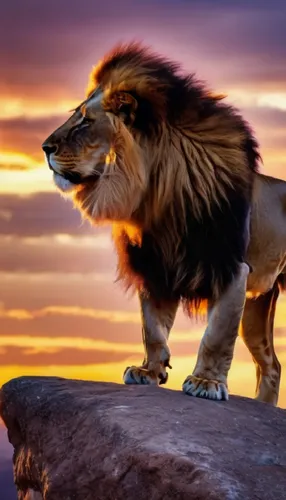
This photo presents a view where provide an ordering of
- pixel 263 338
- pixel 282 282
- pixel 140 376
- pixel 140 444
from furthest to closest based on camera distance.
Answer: pixel 263 338 → pixel 282 282 → pixel 140 376 → pixel 140 444

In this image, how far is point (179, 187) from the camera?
21.0ft

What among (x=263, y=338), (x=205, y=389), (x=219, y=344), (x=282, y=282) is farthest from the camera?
(x=263, y=338)

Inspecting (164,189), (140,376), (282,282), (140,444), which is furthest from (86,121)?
(282,282)

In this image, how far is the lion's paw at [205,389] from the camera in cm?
623

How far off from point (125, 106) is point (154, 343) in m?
1.07

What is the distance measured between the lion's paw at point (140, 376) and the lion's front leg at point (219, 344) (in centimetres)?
28

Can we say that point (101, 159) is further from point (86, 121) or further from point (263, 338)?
point (263, 338)

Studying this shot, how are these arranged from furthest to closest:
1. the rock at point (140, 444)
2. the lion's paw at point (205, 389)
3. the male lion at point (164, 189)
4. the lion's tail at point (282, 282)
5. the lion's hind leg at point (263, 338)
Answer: the lion's hind leg at point (263, 338)
the lion's tail at point (282, 282)
the male lion at point (164, 189)
the lion's paw at point (205, 389)
the rock at point (140, 444)

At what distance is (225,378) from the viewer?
20.9 feet

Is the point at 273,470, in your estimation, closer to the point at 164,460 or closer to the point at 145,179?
the point at 164,460

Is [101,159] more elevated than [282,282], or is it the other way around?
[101,159]

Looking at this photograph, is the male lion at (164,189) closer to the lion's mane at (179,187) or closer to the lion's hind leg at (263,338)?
the lion's mane at (179,187)

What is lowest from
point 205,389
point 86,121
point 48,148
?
point 205,389

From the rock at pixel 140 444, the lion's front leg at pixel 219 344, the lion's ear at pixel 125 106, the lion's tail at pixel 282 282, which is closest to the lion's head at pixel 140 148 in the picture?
the lion's ear at pixel 125 106
